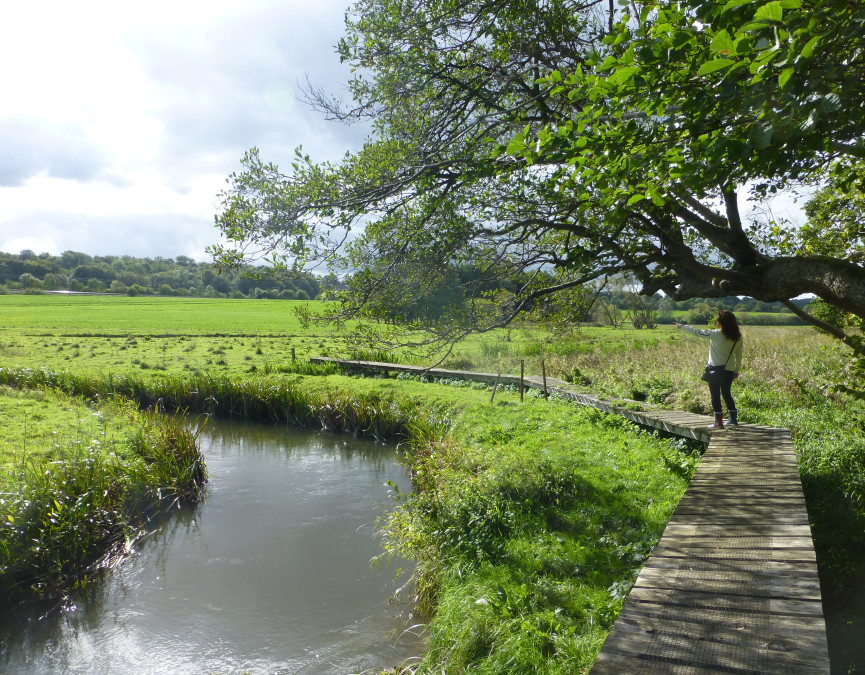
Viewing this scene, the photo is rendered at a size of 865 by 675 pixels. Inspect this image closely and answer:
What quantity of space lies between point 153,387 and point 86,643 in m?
14.1

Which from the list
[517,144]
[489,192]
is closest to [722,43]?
[517,144]

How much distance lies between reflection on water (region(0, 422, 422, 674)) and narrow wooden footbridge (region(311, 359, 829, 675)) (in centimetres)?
349

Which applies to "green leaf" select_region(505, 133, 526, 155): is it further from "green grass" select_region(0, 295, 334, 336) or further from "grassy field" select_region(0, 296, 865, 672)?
"green grass" select_region(0, 295, 334, 336)

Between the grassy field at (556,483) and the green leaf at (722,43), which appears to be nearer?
the green leaf at (722,43)

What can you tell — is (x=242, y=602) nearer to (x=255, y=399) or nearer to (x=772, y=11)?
(x=772, y=11)

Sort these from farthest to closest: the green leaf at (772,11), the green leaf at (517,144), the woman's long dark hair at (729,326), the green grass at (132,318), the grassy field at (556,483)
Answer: the green grass at (132,318), the woman's long dark hair at (729,326), the grassy field at (556,483), the green leaf at (517,144), the green leaf at (772,11)

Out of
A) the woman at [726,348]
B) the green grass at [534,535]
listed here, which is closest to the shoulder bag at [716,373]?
the woman at [726,348]

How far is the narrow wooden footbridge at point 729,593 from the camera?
2.54 metres

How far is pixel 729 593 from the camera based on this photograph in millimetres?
3193

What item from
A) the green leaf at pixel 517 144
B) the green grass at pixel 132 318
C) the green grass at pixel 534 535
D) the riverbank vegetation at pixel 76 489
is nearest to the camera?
the green leaf at pixel 517 144

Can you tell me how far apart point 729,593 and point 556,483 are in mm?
4494

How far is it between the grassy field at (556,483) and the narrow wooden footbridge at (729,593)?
106 centimetres

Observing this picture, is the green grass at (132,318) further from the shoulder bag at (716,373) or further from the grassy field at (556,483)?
the shoulder bag at (716,373)

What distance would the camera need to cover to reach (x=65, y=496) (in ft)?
26.3
